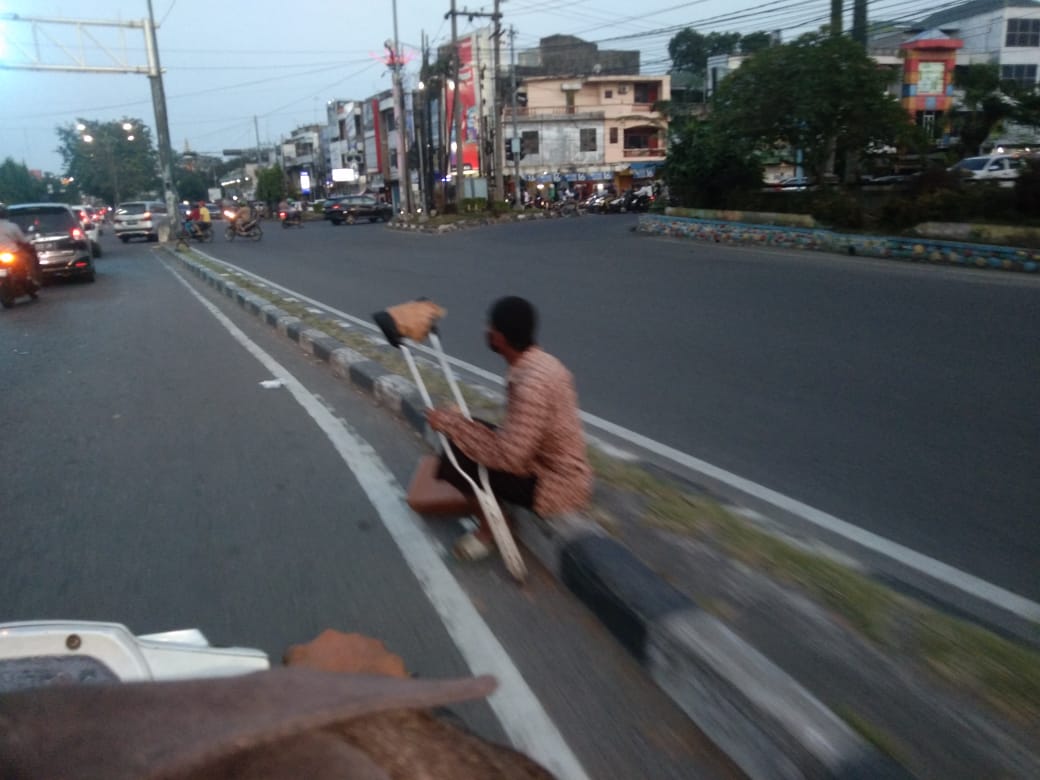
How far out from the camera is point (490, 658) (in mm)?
3564

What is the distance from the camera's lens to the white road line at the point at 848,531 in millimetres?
4152

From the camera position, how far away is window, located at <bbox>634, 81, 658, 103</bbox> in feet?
220

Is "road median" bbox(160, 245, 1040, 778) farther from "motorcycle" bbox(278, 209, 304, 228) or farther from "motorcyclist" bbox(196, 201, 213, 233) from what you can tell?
"motorcycle" bbox(278, 209, 304, 228)

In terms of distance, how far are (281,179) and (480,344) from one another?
8041cm

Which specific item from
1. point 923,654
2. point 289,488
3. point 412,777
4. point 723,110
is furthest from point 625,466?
point 723,110

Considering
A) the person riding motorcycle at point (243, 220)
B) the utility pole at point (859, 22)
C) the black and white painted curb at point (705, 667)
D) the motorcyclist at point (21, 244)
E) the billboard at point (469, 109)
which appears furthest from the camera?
the billboard at point (469, 109)

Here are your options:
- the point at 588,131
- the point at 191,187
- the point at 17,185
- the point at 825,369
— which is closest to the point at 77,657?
the point at 825,369

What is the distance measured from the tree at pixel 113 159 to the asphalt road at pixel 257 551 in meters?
87.7

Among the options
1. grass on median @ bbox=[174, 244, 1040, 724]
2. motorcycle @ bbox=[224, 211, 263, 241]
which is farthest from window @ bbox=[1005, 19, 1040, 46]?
grass on median @ bbox=[174, 244, 1040, 724]

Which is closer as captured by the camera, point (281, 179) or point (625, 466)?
point (625, 466)

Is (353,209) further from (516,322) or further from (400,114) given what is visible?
(516,322)

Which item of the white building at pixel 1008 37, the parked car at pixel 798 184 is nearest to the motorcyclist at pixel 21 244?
the parked car at pixel 798 184

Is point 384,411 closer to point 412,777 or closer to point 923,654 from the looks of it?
point 923,654

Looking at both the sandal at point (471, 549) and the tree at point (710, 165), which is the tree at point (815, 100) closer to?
the tree at point (710, 165)
